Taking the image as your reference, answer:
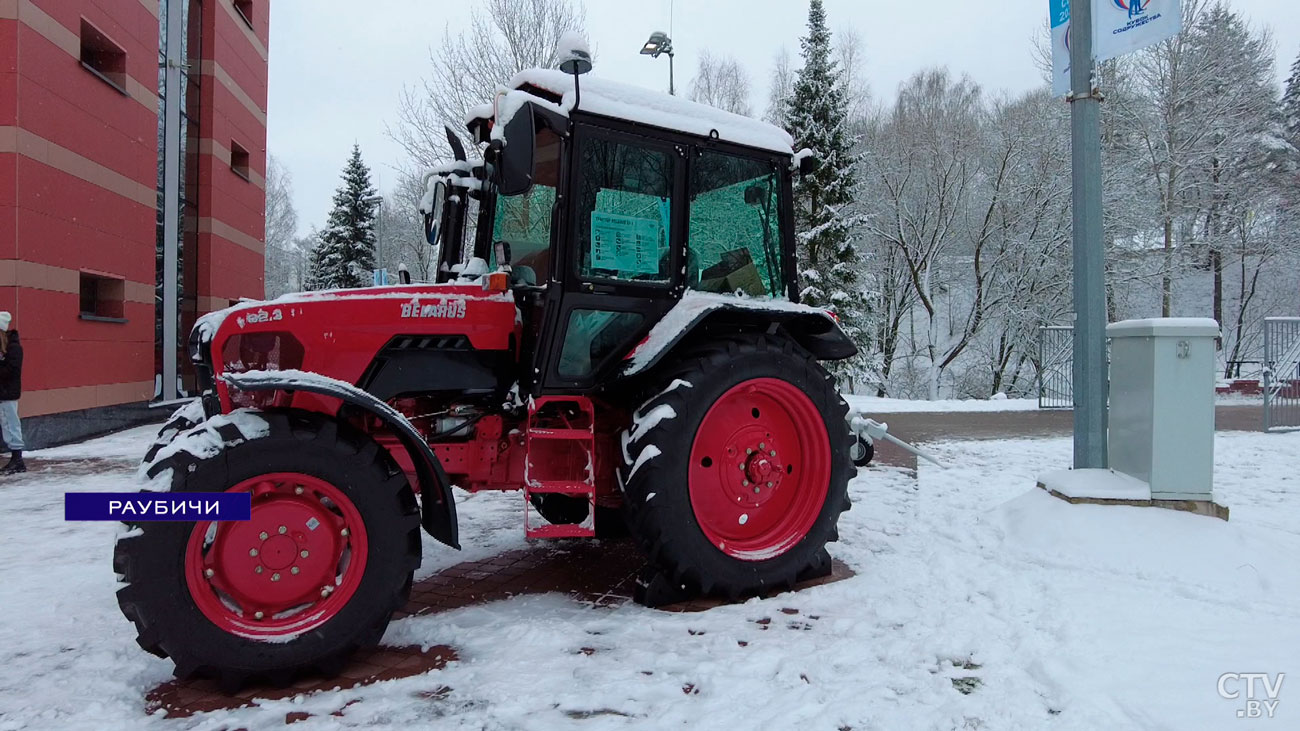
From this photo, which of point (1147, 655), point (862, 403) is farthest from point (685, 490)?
point (862, 403)

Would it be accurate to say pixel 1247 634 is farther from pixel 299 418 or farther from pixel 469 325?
pixel 299 418

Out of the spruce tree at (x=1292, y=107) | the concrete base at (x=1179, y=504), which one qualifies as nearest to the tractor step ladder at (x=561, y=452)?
the concrete base at (x=1179, y=504)

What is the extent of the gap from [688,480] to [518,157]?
1.71 meters

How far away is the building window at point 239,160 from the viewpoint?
16250 mm

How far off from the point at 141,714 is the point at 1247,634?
14.5 ft

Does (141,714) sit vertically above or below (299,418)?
below

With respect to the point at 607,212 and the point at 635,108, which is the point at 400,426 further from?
the point at 635,108

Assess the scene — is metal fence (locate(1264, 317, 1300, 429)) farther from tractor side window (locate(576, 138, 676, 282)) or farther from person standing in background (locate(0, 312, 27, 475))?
person standing in background (locate(0, 312, 27, 475))

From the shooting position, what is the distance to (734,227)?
4473mm

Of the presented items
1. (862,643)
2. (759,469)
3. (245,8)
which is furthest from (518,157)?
(245,8)

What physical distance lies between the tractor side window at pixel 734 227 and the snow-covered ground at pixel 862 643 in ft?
5.69

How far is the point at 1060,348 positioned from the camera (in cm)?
1573

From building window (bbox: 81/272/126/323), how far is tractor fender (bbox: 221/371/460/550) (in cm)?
1004

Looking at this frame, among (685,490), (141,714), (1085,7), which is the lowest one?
(141,714)
